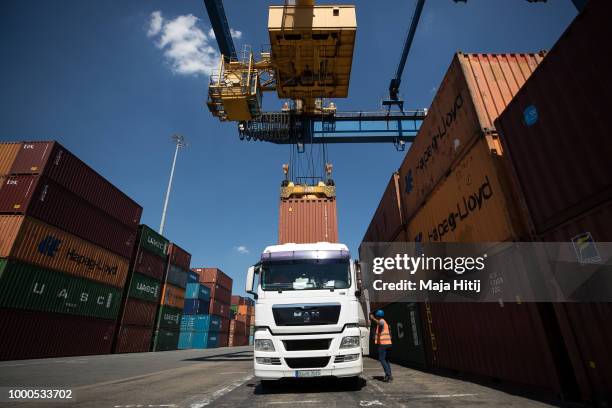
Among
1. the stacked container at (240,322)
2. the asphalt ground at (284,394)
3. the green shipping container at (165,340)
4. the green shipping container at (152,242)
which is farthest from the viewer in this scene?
the stacked container at (240,322)

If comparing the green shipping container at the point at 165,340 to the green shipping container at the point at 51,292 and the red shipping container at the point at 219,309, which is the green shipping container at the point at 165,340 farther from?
the red shipping container at the point at 219,309

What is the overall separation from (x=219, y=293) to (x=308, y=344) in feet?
134

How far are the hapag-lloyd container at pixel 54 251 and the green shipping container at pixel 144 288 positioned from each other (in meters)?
1.98

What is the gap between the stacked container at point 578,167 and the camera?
394cm

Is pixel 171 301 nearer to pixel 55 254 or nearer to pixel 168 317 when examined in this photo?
pixel 168 317

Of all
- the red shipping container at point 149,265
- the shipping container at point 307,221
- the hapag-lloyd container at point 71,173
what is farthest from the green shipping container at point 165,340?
the shipping container at point 307,221

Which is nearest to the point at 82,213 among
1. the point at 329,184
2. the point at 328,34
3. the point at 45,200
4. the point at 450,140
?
the point at 45,200

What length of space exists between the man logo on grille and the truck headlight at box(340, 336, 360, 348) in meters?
16.7

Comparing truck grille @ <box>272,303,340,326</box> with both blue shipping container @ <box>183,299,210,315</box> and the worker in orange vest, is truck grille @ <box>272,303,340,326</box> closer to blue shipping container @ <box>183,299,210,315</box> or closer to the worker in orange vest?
the worker in orange vest

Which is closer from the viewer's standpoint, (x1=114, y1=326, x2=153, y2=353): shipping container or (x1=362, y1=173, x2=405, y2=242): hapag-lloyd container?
(x1=362, y1=173, x2=405, y2=242): hapag-lloyd container

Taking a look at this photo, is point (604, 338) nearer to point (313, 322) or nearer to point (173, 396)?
point (313, 322)

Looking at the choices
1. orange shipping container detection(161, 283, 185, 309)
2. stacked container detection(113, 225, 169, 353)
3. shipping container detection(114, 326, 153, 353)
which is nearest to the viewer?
shipping container detection(114, 326, 153, 353)

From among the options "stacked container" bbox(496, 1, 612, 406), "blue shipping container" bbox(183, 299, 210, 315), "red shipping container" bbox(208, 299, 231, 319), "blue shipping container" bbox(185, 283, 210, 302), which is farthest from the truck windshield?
"red shipping container" bbox(208, 299, 231, 319)

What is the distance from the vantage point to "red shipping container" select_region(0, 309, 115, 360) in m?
13.1
